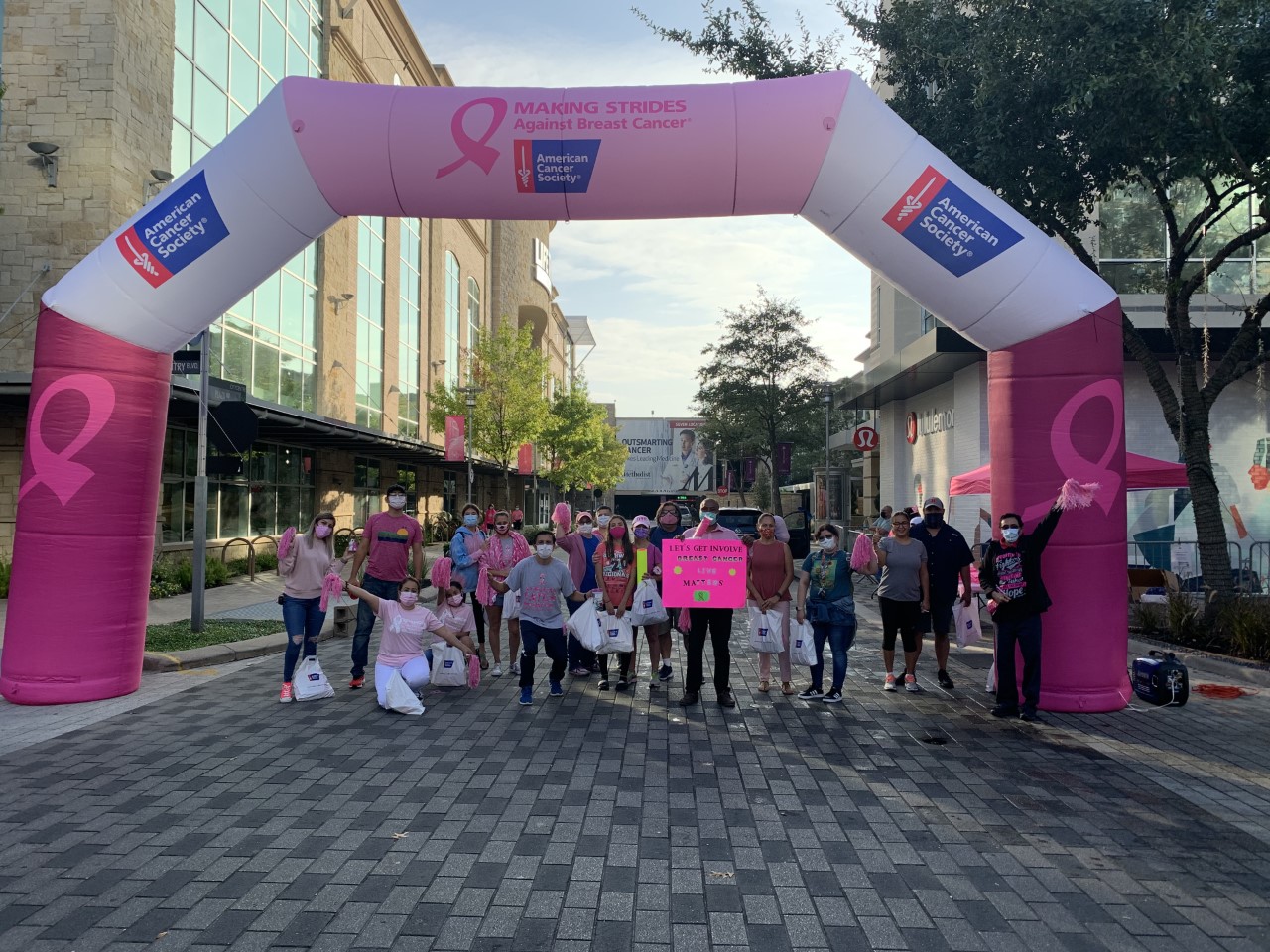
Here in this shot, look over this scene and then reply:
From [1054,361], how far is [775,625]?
11.2 ft

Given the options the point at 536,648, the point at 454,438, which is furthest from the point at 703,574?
the point at 454,438

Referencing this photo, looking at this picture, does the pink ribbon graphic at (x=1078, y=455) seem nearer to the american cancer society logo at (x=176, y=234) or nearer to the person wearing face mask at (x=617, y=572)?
the person wearing face mask at (x=617, y=572)

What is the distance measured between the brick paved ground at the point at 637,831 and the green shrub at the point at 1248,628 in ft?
8.07

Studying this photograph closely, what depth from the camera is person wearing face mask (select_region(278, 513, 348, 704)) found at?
26.0 feet

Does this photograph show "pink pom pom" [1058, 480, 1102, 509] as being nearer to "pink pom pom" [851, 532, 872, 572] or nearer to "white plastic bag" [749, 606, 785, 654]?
"pink pom pom" [851, 532, 872, 572]

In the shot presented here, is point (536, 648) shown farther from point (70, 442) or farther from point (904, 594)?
point (70, 442)

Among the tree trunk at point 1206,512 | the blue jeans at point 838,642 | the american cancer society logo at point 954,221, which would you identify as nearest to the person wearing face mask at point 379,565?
the blue jeans at point 838,642

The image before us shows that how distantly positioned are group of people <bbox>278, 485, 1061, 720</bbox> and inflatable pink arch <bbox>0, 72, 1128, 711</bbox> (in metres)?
0.50

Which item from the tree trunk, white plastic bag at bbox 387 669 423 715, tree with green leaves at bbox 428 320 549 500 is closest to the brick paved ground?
white plastic bag at bbox 387 669 423 715

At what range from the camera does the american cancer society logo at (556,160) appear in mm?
7512

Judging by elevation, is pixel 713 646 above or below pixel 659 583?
below

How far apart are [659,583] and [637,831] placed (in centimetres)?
392

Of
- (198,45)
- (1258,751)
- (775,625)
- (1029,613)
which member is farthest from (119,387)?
(198,45)

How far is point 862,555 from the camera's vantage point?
8.86 meters
